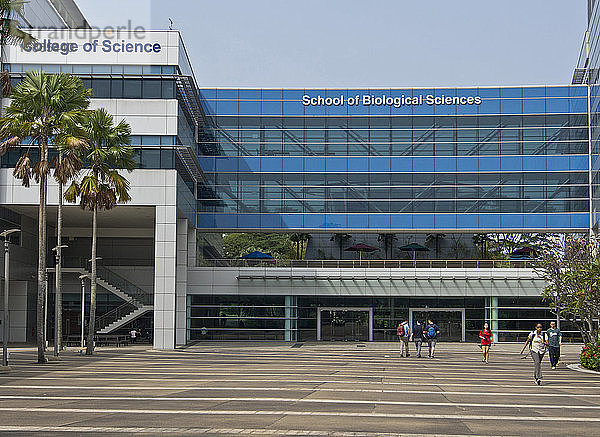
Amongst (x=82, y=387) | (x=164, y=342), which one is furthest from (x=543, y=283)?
(x=82, y=387)

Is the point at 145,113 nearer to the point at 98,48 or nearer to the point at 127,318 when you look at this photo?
the point at 98,48

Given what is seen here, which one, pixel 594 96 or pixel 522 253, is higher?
pixel 594 96

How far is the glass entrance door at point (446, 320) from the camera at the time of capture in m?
59.1

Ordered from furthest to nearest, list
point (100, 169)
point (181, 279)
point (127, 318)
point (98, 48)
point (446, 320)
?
point (446, 320) → point (127, 318) → point (181, 279) → point (98, 48) → point (100, 169)

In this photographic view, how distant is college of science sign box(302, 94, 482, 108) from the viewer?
203ft

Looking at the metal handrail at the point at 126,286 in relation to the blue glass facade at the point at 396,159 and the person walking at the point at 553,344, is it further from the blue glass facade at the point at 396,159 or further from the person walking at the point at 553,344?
the person walking at the point at 553,344

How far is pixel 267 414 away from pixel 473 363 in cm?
2269

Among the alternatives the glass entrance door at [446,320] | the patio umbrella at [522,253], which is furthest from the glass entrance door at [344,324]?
the patio umbrella at [522,253]

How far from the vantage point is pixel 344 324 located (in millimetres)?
59750

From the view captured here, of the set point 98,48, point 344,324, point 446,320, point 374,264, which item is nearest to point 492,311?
point 446,320

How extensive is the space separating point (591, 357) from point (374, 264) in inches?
1048

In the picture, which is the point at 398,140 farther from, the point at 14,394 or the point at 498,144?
the point at 14,394

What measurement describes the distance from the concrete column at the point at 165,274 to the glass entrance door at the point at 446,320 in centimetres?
1852

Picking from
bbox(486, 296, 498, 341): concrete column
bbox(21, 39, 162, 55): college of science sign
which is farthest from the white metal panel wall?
bbox(486, 296, 498, 341): concrete column
